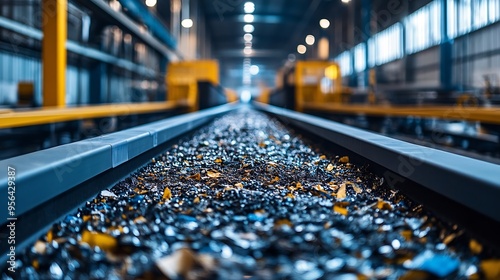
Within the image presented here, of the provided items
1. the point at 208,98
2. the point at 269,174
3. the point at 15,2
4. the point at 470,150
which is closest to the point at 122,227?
the point at 269,174

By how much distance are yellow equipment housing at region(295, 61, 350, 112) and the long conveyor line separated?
39.5 ft

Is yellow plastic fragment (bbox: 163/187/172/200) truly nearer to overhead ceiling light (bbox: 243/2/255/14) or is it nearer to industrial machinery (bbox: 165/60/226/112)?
industrial machinery (bbox: 165/60/226/112)

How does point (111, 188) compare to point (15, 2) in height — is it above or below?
below

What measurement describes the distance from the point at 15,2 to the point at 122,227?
986cm

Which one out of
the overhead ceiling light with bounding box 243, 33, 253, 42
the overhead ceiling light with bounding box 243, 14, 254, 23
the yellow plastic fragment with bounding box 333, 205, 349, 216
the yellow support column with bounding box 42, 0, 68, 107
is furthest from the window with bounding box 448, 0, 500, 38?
the overhead ceiling light with bounding box 243, 33, 253, 42

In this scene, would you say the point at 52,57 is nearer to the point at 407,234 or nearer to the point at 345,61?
the point at 407,234

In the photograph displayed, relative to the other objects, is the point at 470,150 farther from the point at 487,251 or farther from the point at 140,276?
the point at 140,276

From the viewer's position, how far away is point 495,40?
533 inches

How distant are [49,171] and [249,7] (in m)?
25.4

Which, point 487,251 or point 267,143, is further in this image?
point 267,143

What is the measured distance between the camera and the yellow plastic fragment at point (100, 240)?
1.20 m

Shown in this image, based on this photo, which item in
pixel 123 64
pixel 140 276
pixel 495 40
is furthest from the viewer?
pixel 123 64

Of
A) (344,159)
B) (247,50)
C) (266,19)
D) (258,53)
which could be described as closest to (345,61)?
(266,19)

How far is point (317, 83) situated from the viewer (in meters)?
14.3
